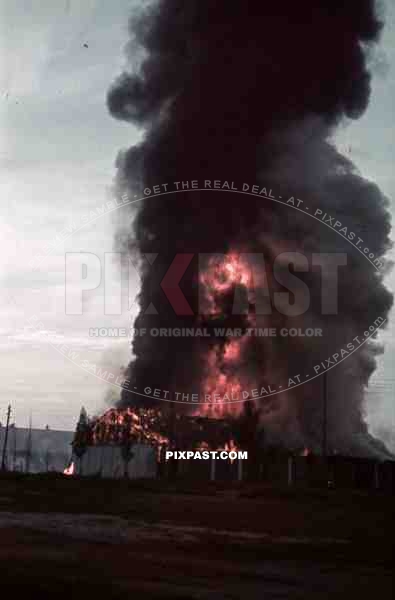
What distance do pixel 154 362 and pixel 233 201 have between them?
51.9 ft

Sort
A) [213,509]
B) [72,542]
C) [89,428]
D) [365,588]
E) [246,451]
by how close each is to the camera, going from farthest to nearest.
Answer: [89,428] < [246,451] < [213,509] < [72,542] < [365,588]

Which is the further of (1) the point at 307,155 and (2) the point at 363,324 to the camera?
(2) the point at 363,324

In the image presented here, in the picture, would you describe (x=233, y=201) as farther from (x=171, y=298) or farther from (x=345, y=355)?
(x=345, y=355)

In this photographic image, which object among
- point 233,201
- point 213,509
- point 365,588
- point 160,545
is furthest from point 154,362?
point 365,588

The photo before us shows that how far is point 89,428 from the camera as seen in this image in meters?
66.9

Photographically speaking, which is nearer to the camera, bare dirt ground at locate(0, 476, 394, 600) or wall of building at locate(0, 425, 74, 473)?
bare dirt ground at locate(0, 476, 394, 600)

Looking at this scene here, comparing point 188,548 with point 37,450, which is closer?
point 188,548

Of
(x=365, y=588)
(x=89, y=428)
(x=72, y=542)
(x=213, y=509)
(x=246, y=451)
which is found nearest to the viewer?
(x=365, y=588)

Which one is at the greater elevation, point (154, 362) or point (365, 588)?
point (154, 362)

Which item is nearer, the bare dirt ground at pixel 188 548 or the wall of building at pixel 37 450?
the bare dirt ground at pixel 188 548

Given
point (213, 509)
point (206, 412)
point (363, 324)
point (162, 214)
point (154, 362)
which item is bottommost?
point (213, 509)

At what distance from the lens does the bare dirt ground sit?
43.0 ft

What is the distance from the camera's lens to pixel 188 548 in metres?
18.4

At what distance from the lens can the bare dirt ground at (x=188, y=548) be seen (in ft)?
43.0
